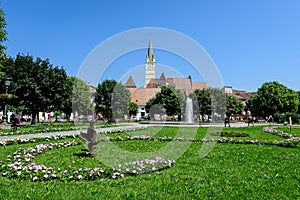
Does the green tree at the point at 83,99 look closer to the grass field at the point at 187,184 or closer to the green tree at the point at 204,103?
the green tree at the point at 204,103

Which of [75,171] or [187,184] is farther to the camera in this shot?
[75,171]

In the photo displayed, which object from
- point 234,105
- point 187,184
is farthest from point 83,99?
point 187,184

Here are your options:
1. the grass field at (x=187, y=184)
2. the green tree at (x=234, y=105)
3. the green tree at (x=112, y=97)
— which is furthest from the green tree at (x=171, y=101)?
the grass field at (x=187, y=184)

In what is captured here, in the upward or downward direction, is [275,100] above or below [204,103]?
above

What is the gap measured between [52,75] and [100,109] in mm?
21201

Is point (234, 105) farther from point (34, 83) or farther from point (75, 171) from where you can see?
point (75, 171)

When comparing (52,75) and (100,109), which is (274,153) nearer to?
(52,75)

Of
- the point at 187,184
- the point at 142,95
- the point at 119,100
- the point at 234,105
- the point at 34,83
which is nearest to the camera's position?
the point at 187,184

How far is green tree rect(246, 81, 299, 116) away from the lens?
224 ft

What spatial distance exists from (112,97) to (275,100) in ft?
141

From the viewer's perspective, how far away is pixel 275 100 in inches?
2694

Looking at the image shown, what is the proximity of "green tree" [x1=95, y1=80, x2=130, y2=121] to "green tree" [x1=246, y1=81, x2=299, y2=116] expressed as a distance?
37496mm

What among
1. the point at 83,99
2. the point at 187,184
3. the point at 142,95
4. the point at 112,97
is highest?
the point at 142,95

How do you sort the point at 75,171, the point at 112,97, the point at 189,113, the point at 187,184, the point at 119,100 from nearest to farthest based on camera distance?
the point at 187,184, the point at 75,171, the point at 189,113, the point at 112,97, the point at 119,100
